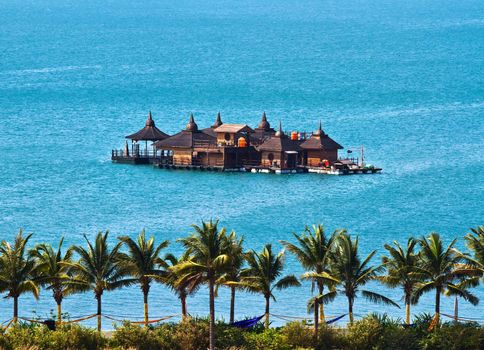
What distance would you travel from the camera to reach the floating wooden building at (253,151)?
456ft

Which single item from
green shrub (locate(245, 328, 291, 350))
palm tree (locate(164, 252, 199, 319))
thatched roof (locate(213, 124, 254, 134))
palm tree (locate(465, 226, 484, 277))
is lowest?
green shrub (locate(245, 328, 291, 350))

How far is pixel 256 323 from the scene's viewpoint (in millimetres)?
68000

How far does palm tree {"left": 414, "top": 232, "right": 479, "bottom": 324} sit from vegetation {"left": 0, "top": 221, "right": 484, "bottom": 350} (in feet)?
0.13

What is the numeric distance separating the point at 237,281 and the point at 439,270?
8.24m

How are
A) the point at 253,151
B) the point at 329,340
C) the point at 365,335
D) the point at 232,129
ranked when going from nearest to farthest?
the point at 365,335 → the point at 329,340 → the point at 232,129 → the point at 253,151

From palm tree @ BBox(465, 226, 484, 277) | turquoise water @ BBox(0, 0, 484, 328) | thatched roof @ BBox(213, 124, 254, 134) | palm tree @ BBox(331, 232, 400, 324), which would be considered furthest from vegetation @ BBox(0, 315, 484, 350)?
thatched roof @ BBox(213, 124, 254, 134)

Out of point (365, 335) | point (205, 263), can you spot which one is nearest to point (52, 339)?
point (205, 263)

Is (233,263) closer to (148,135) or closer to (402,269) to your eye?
(402,269)

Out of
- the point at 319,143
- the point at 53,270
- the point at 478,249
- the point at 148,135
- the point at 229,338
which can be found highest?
the point at 148,135

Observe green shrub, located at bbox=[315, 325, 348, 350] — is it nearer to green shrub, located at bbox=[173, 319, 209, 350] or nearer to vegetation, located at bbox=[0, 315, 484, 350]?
vegetation, located at bbox=[0, 315, 484, 350]

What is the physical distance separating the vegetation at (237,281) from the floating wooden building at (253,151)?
70689 millimetres

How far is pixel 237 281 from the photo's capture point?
6788 centimetres

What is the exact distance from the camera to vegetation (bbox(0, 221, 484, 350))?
2525 inches

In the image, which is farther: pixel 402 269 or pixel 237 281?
pixel 237 281
